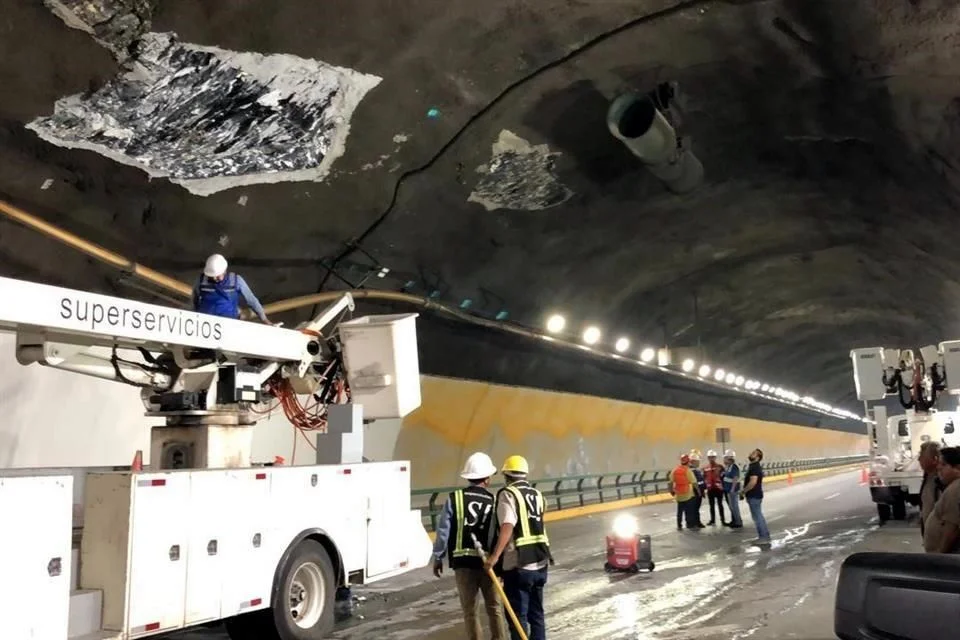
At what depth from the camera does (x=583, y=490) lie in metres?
25.5

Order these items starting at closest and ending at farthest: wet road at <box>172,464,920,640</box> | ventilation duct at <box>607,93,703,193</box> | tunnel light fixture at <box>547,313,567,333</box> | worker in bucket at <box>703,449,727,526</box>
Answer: wet road at <box>172,464,920,640</box> → ventilation duct at <box>607,93,703,193</box> → worker in bucket at <box>703,449,727,526</box> → tunnel light fixture at <box>547,313,567,333</box>

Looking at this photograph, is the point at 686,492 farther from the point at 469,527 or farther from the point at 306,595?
the point at 469,527

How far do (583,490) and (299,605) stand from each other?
17.6m

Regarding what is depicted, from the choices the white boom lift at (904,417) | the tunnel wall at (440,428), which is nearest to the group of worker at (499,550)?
the tunnel wall at (440,428)

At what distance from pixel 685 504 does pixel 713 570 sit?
697cm

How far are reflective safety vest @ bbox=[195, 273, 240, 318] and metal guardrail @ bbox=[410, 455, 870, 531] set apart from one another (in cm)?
951

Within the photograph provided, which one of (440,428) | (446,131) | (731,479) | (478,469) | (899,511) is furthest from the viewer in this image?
(899,511)

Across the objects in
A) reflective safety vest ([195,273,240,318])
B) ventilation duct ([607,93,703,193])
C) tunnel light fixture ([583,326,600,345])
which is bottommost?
reflective safety vest ([195,273,240,318])

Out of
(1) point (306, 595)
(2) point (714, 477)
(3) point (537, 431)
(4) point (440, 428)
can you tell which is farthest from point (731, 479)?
(1) point (306, 595)

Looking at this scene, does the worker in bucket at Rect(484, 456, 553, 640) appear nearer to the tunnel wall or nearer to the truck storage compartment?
the truck storage compartment

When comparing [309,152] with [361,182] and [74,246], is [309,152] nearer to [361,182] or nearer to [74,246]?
[361,182]

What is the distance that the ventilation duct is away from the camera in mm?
12711

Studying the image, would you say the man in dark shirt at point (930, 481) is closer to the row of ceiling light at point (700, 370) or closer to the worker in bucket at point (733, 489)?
the worker in bucket at point (733, 489)

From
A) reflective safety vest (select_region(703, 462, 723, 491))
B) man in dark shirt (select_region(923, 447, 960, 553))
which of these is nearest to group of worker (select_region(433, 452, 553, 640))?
man in dark shirt (select_region(923, 447, 960, 553))
